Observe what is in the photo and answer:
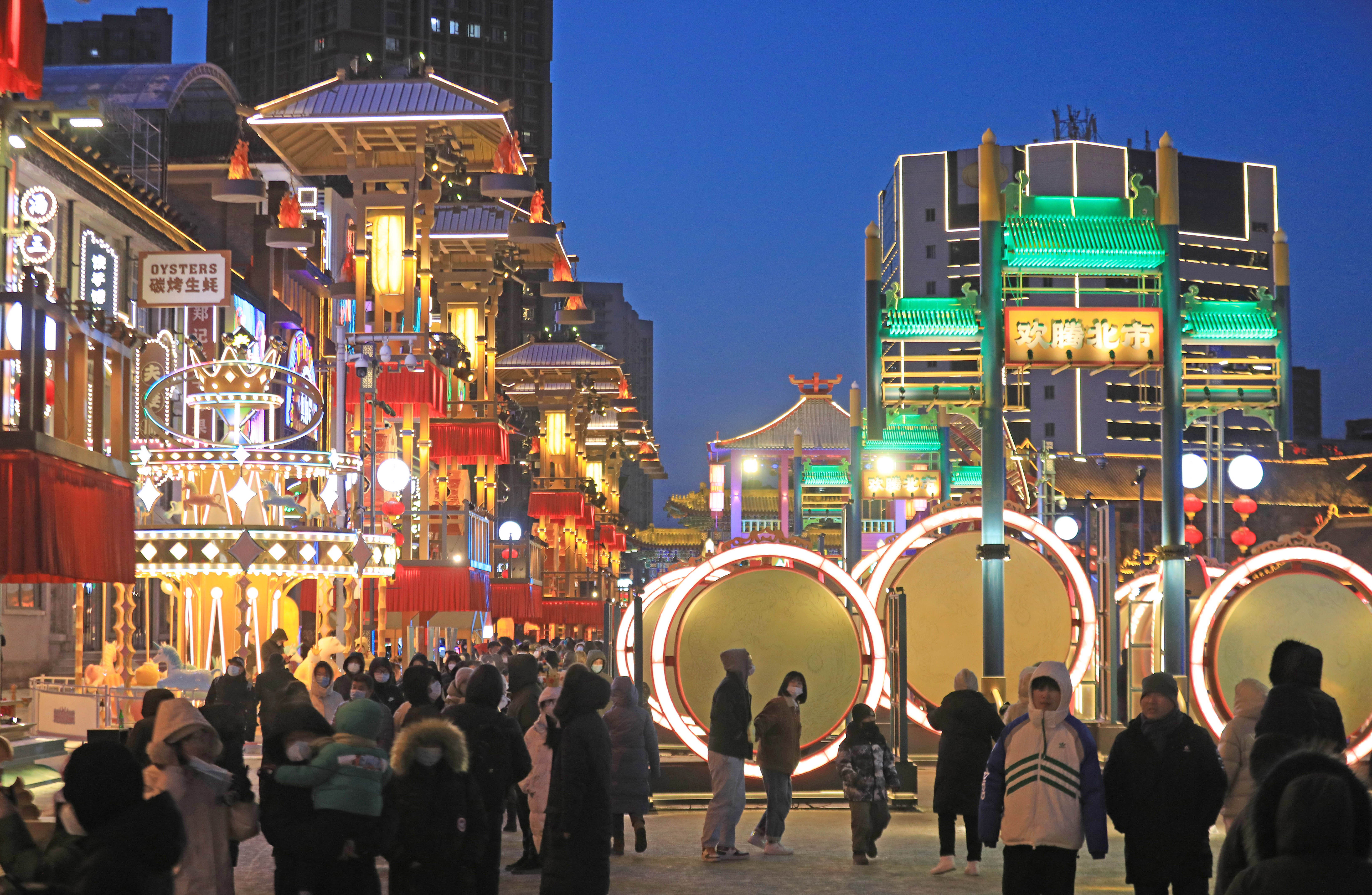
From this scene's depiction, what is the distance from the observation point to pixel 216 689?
15.1 metres

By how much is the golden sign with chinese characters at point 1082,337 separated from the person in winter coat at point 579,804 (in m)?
12.7

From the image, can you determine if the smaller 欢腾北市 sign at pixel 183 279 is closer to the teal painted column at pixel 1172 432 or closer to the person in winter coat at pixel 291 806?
the teal painted column at pixel 1172 432

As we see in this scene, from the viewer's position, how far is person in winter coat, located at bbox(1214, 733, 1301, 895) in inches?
187

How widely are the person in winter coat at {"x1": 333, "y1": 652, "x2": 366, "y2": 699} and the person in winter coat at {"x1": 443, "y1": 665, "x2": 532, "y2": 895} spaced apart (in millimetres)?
4441

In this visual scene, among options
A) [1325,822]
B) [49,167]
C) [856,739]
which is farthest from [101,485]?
[49,167]

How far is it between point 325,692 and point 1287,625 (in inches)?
460

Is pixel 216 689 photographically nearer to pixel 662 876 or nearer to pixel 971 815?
pixel 662 876

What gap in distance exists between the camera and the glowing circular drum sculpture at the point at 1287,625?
19.5 metres

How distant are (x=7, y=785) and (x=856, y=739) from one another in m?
8.42

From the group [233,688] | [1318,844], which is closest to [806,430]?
[233,688]

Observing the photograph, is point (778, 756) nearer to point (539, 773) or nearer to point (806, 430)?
point (539, 773)

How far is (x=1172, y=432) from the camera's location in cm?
2038

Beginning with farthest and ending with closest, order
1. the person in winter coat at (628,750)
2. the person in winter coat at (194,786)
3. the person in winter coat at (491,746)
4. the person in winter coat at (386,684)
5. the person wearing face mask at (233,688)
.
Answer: the person wearing face mask at (233,688) → the person in winter coat at (386,684) → the person in winter coat at (628,750) → the person in winter coat at (491,746) → the person in winter coat at (194,786)

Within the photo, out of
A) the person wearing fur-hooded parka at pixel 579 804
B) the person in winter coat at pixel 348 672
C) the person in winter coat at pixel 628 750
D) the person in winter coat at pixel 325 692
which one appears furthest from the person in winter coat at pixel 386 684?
the person wearing fur-hooded parka at pixel 579 804
